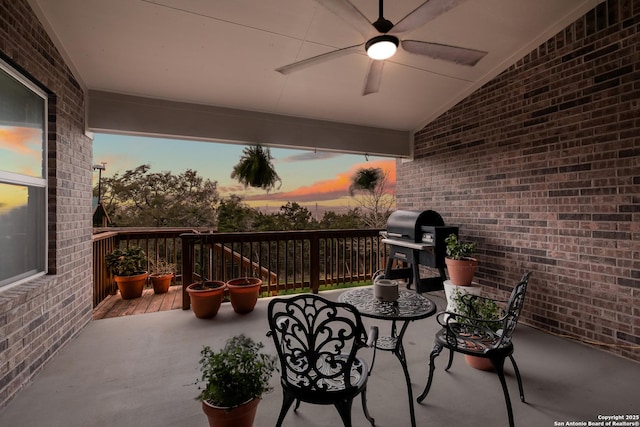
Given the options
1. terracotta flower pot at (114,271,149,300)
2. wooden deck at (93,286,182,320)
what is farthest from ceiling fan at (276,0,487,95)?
terracotta flower pot at (114,271,149,300)

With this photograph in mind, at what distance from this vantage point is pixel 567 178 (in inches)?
122

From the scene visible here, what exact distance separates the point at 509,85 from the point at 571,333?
2.84m

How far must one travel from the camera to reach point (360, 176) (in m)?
6.39

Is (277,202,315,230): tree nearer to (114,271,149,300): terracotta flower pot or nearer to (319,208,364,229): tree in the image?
(319,208,364,229): tree

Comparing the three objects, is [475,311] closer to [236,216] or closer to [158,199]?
[236,216]

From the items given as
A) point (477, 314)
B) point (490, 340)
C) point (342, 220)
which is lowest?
point (490, 340)

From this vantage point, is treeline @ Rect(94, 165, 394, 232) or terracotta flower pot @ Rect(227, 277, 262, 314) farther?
treeline @ Rect(94, 165, 394, 232)

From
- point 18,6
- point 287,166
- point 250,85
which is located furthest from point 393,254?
point 287,166

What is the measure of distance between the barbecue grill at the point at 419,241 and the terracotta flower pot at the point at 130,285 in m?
3.68

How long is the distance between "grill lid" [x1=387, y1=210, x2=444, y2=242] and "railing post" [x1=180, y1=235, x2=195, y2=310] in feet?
9.22

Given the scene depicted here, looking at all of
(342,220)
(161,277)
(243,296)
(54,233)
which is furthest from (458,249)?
(342,220)

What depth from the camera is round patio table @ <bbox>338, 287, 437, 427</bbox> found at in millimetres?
1890

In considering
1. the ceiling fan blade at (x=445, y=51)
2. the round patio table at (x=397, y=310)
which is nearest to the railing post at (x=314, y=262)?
the round patio table at (x=397, y=310)

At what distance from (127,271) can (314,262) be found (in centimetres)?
275
